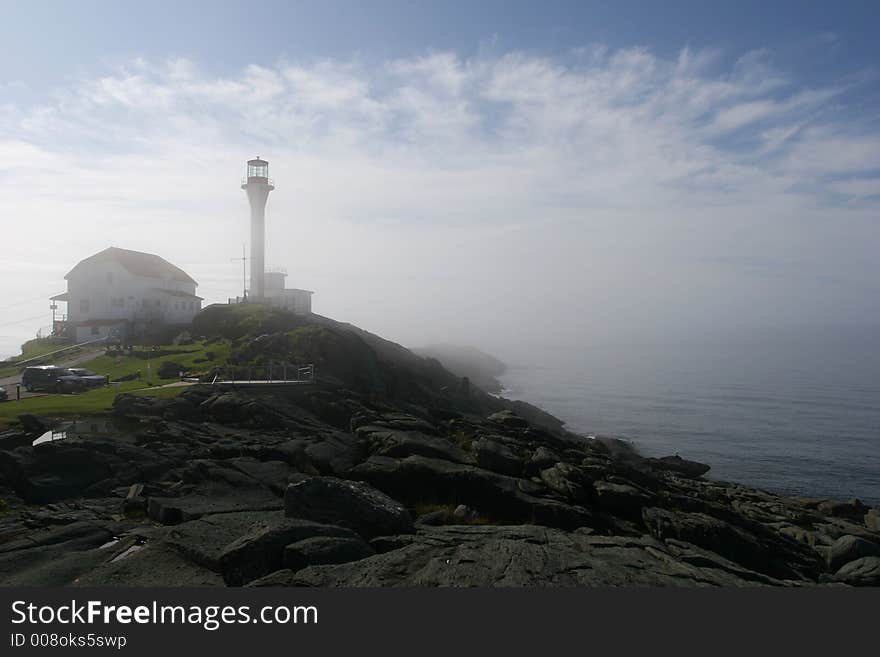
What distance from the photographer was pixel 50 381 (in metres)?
31.4

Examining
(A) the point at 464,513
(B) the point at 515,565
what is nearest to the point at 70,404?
(A) the point at 464,513

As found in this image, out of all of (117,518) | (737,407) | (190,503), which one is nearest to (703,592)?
(190,503)

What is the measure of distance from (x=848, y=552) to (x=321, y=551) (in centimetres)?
2043

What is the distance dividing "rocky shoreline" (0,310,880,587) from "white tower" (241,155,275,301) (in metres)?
43.6

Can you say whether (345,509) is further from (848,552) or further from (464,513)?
(848,552)

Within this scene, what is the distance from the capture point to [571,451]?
1185 inches

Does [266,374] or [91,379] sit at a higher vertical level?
[266,374]

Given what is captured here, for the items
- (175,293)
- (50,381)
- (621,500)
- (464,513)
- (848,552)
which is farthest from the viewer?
(175,293)

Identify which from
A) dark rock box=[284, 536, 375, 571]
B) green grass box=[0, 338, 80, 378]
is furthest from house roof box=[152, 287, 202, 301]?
dark rock box=[284, 536, 375, 571]

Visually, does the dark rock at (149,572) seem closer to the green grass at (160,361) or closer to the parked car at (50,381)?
the green grass at (160,361)

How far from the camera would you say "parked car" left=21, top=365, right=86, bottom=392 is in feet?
103

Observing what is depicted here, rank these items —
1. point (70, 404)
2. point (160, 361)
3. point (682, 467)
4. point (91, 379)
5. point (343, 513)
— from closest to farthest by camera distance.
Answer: point (343, 513) < point (70, 404) < point (91, 379) < point (160, 361) < point (682, 467)

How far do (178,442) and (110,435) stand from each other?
2.27 meters

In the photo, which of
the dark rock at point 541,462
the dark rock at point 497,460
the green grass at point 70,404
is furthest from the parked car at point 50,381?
the dark rock at point 541,462
